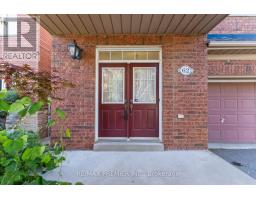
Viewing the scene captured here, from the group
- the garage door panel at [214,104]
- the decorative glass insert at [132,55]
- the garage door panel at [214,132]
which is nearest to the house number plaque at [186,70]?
the decorative glass insert at [132,55]

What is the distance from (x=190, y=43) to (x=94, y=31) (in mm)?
2277

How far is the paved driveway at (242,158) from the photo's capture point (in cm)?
426

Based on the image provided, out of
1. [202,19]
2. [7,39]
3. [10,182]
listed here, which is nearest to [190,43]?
[202,19]

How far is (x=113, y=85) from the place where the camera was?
544cm

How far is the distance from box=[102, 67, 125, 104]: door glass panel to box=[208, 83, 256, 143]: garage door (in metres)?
2.74

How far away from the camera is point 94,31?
500cm

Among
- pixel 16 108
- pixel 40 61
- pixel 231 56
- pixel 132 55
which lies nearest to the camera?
pixel 16 108

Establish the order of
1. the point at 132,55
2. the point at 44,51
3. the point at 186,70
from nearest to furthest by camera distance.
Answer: the point at 186,70 < the point at 132,55 < the point at 44,51

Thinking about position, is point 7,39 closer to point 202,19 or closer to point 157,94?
point 157,94

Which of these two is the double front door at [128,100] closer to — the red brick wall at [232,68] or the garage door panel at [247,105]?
the red brick wall at [232,68]

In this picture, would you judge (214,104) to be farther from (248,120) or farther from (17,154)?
(17,154)

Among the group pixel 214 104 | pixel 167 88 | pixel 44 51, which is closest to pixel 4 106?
pixel 167 88

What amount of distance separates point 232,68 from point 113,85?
355 cm

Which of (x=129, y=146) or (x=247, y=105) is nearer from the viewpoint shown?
(x=129, y=146)
